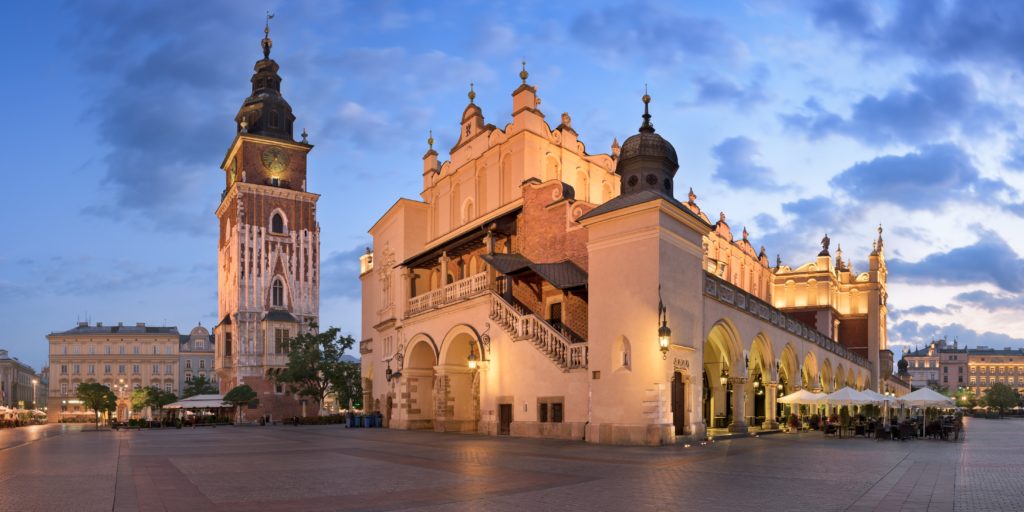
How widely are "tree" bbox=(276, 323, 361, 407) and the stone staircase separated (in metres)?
34.2

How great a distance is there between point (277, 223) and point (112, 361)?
63.1 meters

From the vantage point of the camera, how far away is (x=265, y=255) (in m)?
82.8

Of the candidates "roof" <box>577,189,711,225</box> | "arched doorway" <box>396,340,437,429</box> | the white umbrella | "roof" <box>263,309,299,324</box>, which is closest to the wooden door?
"roof" <box>577,189,711,225</box>

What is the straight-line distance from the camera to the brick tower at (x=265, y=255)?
80438 millimetres

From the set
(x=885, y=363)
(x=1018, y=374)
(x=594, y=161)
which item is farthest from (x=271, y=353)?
(x=1018, y=374)

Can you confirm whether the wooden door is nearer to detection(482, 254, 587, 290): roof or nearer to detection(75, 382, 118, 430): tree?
detection(482, 254, 587, 290): roof

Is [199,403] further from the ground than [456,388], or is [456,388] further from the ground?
[456,388]

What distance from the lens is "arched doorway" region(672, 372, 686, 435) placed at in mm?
26625

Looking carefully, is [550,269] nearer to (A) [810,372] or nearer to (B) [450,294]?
(B) [450,294]

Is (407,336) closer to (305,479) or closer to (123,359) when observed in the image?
(305,479)

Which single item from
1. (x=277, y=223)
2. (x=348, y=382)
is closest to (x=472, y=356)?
(x=348, y=382)

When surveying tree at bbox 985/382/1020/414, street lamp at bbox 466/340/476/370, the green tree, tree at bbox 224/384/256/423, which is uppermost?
street lamp at bbox 466/340/476/370

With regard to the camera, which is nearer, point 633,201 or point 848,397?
point 633,201

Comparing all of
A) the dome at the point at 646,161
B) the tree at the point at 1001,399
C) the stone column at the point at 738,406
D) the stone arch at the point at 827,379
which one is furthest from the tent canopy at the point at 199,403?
the tree at the point at 1001,399
